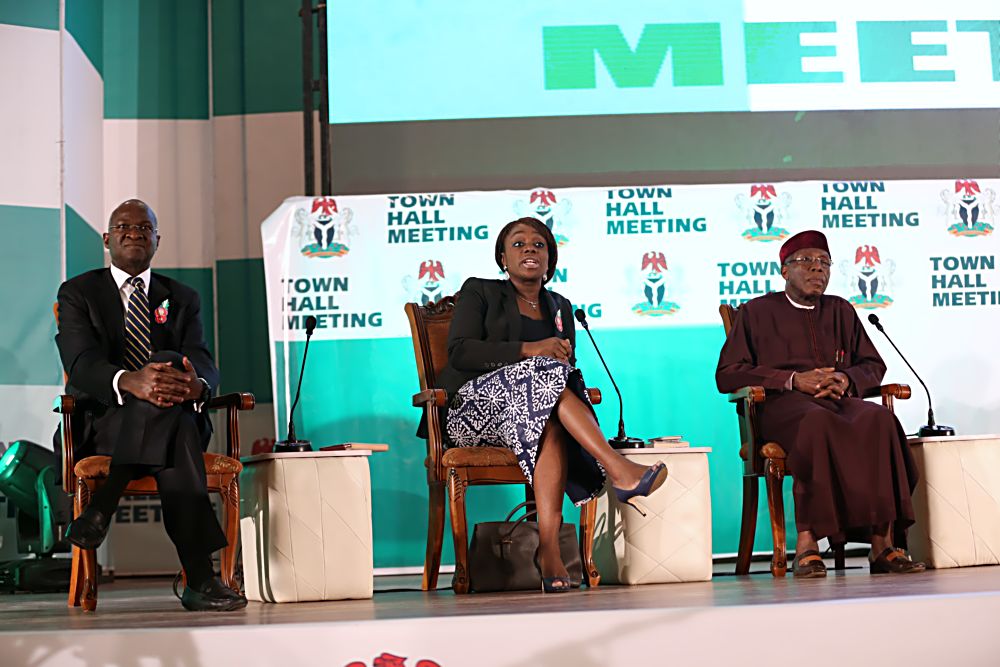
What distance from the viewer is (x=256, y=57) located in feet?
19.3

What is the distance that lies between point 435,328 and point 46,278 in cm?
198

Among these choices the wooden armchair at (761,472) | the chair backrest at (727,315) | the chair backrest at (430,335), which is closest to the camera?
the wooden armchair at (761,472)

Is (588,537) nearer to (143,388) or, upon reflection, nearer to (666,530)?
(666,530)

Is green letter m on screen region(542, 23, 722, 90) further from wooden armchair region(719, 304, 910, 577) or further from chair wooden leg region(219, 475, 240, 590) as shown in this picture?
chair wooden leg region(219, 475, 240, 590)

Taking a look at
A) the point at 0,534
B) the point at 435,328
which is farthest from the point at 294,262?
the point at 0,534

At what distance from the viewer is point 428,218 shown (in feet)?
16.3

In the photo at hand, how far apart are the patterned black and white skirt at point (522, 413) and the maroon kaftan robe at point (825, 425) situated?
0.73 m

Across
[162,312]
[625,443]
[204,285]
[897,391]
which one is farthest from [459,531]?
[204,285]

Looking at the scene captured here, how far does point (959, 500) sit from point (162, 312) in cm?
274

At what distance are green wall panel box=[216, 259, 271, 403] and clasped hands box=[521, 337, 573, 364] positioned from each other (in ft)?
7.81

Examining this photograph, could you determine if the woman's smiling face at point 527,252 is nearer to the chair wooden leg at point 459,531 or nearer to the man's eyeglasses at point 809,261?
the chair wooden leg at point 459,531

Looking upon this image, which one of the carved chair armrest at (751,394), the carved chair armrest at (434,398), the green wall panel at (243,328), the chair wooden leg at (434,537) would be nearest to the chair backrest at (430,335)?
the carved chair armrest at (434,398)

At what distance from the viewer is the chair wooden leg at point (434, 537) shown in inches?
150

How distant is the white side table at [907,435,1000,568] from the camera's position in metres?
4.02
